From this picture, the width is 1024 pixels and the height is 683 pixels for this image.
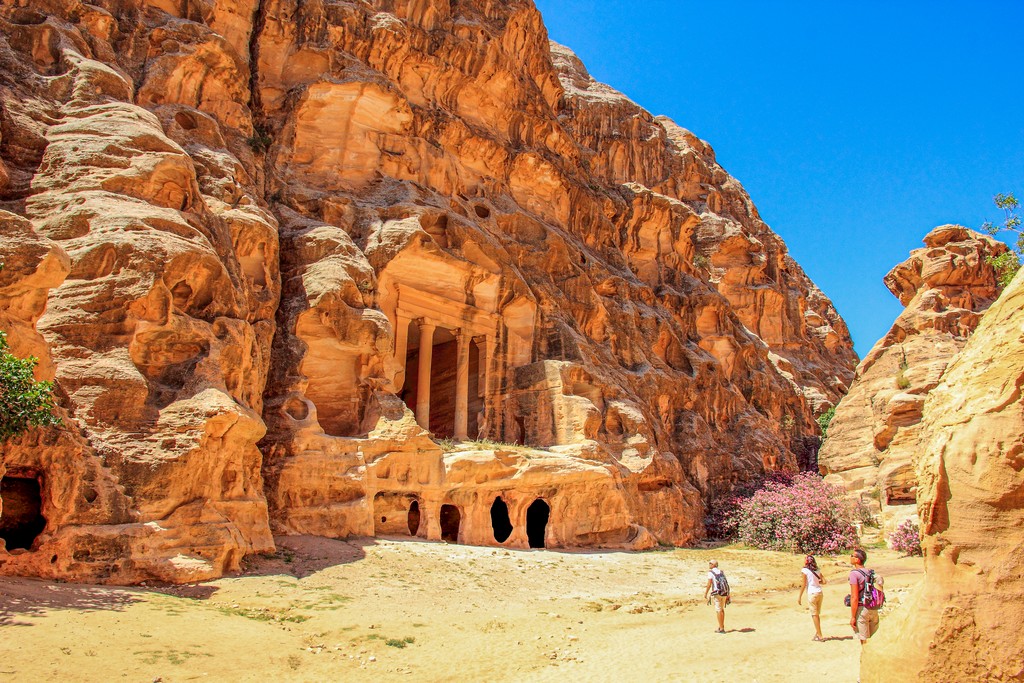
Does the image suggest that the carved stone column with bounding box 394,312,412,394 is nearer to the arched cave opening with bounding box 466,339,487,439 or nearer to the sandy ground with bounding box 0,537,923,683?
the arched cave opening with bounding box 466,339,487,439

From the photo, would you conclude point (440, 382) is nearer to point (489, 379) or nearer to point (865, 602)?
point (489, 379)

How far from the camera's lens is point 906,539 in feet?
96.9

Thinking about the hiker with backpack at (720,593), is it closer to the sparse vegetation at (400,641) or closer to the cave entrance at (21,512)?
the sparse vegetation at (400,641)

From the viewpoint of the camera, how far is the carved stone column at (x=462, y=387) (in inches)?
1287

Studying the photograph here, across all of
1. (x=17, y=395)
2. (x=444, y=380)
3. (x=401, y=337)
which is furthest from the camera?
(x=444, y=380)

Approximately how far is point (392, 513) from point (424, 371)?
8.31 metres

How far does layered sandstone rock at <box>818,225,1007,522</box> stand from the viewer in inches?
1485

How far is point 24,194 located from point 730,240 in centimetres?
5648

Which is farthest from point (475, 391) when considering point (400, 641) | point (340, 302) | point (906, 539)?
point (400, 641)

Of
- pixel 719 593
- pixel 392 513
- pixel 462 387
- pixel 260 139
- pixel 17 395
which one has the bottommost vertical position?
pixel 719 593

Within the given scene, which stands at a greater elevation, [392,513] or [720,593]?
[392,513]

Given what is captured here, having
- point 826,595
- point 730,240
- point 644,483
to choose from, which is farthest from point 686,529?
point 730,240

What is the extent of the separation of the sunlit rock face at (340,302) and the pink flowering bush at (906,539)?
9.18 m

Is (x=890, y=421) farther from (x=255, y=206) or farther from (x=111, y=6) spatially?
(x=111, y=6)
